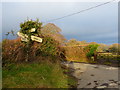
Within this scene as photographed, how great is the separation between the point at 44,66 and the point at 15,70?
117 centimetres

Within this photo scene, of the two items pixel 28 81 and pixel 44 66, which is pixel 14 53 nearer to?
pixel 44 66

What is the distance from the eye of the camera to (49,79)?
4207mm

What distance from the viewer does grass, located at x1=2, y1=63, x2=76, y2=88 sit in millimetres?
3756

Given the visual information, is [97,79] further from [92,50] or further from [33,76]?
[92,50]

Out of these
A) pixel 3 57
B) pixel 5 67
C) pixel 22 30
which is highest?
pixel 22 30

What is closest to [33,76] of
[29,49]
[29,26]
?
[29,49]

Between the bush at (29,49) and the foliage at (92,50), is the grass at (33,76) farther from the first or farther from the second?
the foliage at (92,50)


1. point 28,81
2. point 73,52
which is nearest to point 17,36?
point 28,81

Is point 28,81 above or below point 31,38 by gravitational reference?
below

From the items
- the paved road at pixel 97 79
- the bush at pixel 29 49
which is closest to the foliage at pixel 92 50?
the paved road at pixel 97 79

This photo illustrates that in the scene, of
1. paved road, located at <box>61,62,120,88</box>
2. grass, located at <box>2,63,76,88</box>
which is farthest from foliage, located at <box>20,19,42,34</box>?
paved road, located at <box>61,62,120,88</box>

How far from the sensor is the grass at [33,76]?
12.3 feet

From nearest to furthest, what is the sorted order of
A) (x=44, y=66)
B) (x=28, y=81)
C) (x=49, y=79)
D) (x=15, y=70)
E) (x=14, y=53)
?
(x=28, y=81)
(x=49, y=79)
(x=15, y=70)
(x=44, y=66)
(x=14, y=53)

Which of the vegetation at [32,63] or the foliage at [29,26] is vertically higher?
the foliage at [29,26]
